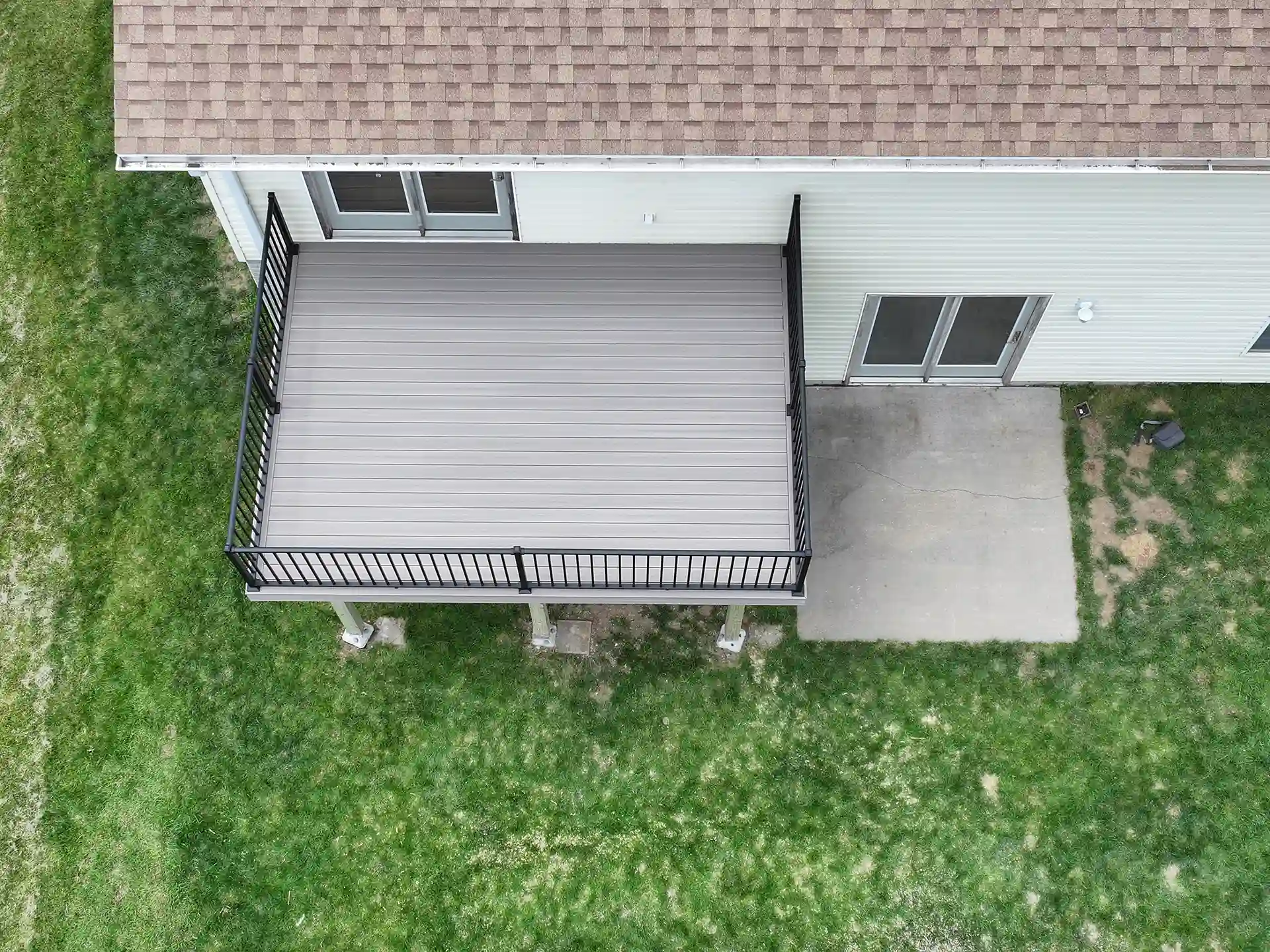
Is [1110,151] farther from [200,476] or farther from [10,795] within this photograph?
[10,795]

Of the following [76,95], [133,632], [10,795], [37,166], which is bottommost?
→ [10,795]

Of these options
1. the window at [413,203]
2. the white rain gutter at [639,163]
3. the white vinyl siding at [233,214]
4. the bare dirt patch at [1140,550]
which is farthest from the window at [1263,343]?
the white vinyl siding at [233,214]

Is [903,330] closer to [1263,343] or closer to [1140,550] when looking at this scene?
[1140,550]

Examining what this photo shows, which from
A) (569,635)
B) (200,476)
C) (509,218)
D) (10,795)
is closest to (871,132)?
(509,218)

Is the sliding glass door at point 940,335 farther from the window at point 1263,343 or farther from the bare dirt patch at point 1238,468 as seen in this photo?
the bare dirt patch at point 1238,468

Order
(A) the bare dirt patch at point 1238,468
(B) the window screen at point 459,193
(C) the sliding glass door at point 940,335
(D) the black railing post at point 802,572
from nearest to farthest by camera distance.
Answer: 1. (D) the black railing post at point 802,572
2. (B) the window screen at point 459,193
3. (C) the sliding glass door at point 940,335
4. (A) the bare dirt patch at point 1238,468

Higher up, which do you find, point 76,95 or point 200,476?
point 76,95
